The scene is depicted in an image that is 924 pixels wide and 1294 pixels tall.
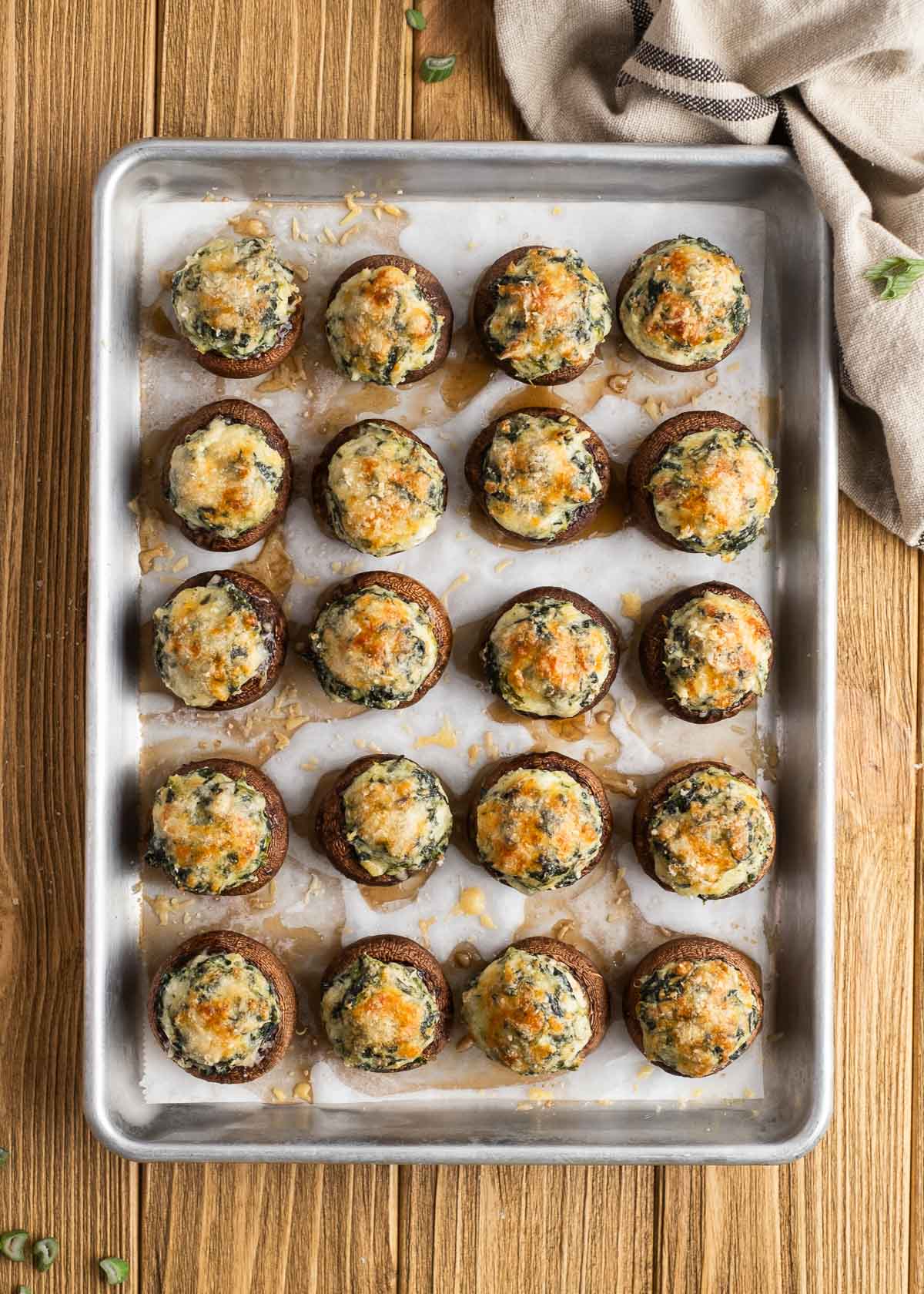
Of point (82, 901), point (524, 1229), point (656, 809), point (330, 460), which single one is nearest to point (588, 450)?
point (330, 460)

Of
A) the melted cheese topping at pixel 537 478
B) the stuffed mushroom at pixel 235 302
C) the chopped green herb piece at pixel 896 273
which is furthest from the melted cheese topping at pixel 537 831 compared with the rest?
the chopped green herb piece at pixel 896 273

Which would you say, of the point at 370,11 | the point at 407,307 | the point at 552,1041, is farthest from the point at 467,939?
the point at 370,11

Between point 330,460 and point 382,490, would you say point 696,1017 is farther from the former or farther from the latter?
point 330,460

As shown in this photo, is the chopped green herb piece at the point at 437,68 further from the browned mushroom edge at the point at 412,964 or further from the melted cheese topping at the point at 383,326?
the browned mushroom edge at the point at 412,964

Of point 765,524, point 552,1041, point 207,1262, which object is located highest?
point 765,524

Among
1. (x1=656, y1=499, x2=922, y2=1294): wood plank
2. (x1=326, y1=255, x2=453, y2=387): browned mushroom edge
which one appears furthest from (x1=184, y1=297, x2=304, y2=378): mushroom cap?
(x1=656, y1=499, x2=922, y2=1294): wood plank

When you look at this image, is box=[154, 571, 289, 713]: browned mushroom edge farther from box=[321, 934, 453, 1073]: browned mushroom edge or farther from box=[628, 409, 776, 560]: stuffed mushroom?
box=[628, 409, 776, 560]: stuffed mushroom

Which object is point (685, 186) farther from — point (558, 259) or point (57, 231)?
point (57, 231)
